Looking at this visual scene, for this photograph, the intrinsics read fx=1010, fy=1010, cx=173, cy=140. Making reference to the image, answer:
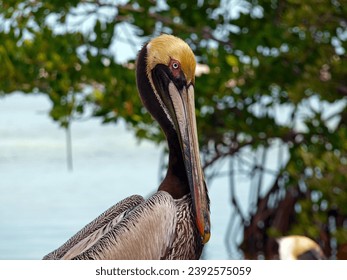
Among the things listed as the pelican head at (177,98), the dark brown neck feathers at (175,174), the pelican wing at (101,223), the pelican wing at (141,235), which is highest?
the pelican head at (177,98)

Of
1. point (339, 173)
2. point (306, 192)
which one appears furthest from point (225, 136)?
point (339, 173)

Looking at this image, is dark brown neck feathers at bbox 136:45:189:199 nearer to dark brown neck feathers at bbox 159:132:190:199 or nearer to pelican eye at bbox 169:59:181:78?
dark brown neck feathers at bbox 159:132:190:199

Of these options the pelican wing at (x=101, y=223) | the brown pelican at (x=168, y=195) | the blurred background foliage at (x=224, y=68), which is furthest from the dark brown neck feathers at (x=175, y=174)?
the blurred background foliage at (x=224, y=68)

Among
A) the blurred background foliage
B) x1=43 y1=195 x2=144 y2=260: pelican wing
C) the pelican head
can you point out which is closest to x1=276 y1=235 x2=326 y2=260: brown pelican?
the blurred background foliage

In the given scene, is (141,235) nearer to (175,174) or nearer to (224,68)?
(175,174)

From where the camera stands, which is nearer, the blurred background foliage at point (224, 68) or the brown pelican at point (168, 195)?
the brown pelican at point (168, 195)

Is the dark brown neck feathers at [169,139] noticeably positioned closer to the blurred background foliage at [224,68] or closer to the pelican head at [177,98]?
the pelican head at [177,98]

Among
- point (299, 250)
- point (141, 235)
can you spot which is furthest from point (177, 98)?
point (299, 250)

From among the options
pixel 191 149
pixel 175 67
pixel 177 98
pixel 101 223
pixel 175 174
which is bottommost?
pixel 101 223

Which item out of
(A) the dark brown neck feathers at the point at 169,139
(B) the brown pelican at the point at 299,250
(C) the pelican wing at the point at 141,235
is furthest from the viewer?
(B) the brown pelican at the point at 299,250

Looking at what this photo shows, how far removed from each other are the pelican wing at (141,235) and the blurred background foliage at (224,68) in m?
3.33

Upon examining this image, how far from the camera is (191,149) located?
351cm

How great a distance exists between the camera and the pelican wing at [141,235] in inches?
136

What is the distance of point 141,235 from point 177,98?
0.50 meters
